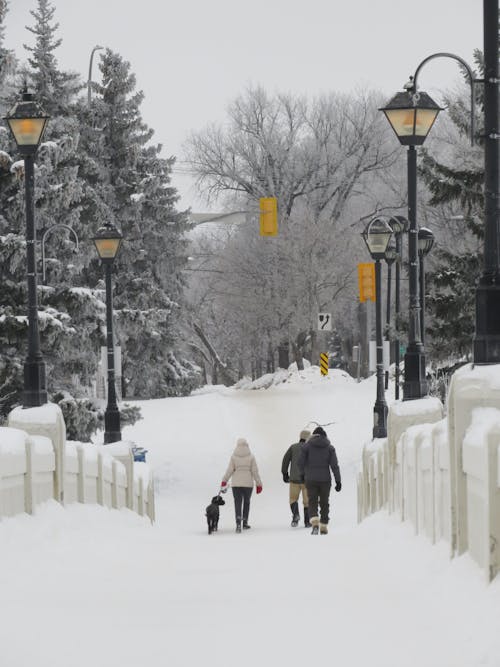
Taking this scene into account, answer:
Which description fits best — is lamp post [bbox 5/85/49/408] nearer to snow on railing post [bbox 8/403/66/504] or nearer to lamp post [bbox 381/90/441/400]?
snow on railing post [bbox 8/403/66/504]

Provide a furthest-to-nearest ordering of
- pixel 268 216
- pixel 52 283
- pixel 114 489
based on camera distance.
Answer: pixel 268 216, pixel 52 283, pixel 114 489

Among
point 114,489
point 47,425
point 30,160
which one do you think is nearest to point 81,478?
point 47,425

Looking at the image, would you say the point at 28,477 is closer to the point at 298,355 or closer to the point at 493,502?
the point at 493,502

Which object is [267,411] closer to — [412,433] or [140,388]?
[140,388]

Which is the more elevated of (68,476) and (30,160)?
(30,160)

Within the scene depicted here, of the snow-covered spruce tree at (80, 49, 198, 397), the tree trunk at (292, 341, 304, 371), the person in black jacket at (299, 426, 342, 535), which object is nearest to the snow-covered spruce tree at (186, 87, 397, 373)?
the tree trunk at (292, 341, 304, 371)

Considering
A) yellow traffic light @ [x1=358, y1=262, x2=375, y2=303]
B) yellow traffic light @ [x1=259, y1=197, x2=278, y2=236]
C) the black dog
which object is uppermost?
yellow traffic light @ [x1=259, y1=197, x2=278, y2=236]

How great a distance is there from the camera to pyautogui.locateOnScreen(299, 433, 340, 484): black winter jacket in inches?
755

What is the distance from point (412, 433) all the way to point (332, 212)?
60407 millimetres

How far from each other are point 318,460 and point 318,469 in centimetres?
16

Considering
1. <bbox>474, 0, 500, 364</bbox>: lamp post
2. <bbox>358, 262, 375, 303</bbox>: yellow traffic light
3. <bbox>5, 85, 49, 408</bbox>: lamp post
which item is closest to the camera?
<bbox>474, 0, 500, 364</bbox>: lamp post

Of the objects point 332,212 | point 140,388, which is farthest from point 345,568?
point 332,212

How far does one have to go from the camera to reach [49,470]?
1531 centimetres

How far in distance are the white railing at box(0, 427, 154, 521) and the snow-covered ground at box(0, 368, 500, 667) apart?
0.25 meters
